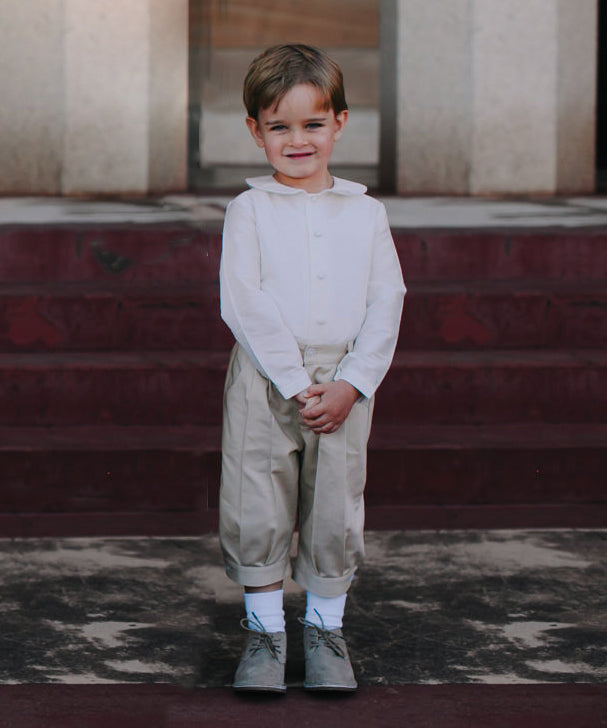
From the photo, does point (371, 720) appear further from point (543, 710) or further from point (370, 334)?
point (370, 334)

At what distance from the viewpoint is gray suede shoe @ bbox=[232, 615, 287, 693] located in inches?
112

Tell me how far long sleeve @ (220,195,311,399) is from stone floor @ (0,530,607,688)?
2.39 ft

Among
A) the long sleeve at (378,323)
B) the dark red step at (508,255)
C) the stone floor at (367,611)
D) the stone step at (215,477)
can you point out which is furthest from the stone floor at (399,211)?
the long sleeve at (378,323)

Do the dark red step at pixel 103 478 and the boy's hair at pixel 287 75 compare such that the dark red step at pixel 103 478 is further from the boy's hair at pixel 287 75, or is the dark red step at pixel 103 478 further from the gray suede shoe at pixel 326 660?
the boy's hair at pixel 287 75

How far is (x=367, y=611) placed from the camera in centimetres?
339

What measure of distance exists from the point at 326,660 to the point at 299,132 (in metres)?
1.24

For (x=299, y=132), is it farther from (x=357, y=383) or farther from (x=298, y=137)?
(x=357, y=383)

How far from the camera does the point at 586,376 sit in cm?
466

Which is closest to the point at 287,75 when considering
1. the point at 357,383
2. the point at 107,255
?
the point at 357,383

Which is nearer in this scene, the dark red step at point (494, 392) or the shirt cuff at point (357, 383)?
the shirt cuff at point (357, 383)

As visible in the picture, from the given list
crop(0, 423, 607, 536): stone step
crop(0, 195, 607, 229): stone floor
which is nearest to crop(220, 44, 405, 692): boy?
crop(0, 423, 607, 536): stone step

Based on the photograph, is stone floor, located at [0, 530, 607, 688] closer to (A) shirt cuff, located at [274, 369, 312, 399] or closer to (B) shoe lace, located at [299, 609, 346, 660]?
(B) shoe lace, located at [299, 609, 346, 660]

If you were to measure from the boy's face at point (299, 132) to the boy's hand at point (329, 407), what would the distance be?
1.65 feet

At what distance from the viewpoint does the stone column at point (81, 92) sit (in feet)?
23.5
